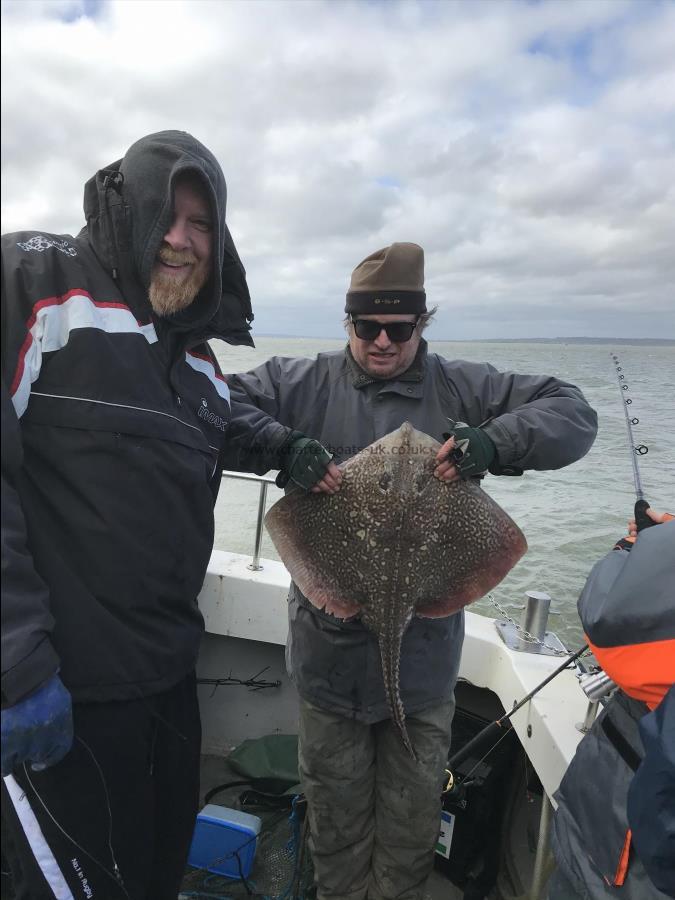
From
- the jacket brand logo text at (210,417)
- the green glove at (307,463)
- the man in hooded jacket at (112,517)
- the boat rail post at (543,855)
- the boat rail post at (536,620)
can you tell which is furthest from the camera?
the boat rail post at (536,620)

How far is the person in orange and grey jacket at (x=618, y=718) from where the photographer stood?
69.7 inches

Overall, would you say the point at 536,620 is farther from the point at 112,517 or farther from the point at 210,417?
the point at 112,517

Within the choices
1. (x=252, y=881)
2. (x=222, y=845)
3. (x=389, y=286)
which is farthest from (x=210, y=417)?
(x=252, y=881)

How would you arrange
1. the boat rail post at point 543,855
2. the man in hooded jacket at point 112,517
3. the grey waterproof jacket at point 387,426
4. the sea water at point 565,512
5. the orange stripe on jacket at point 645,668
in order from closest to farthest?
the orange stripe on jacket at point 645,668 < the man in hooded jacket at point 112,517 < the grey waterproof jacket at point 387,426 < the boat rail post at point 543,855 < the sea water at point 565,512

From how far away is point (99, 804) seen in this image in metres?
2.01

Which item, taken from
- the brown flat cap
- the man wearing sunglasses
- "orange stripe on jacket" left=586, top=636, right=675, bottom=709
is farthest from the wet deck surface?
the brown flat cap

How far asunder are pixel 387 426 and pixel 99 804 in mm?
1898

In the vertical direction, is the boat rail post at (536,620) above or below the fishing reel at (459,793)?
above

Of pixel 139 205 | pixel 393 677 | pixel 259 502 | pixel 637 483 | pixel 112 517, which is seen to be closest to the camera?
pixel 112 517

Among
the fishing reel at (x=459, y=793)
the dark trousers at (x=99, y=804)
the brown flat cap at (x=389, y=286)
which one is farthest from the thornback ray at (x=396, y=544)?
the fishing reel at (x=459, y=793)

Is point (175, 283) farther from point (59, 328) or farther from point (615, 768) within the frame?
point (615, 768)

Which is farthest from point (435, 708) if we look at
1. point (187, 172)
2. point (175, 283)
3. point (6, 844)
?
point (187, 172)

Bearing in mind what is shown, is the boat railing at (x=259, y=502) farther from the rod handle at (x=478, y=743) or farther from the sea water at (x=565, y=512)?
the sea water at (x=565, y=512)

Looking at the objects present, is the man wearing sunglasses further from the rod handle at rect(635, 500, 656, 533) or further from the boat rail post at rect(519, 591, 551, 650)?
the boat rail post at rect(519, 591, 551, 650)
